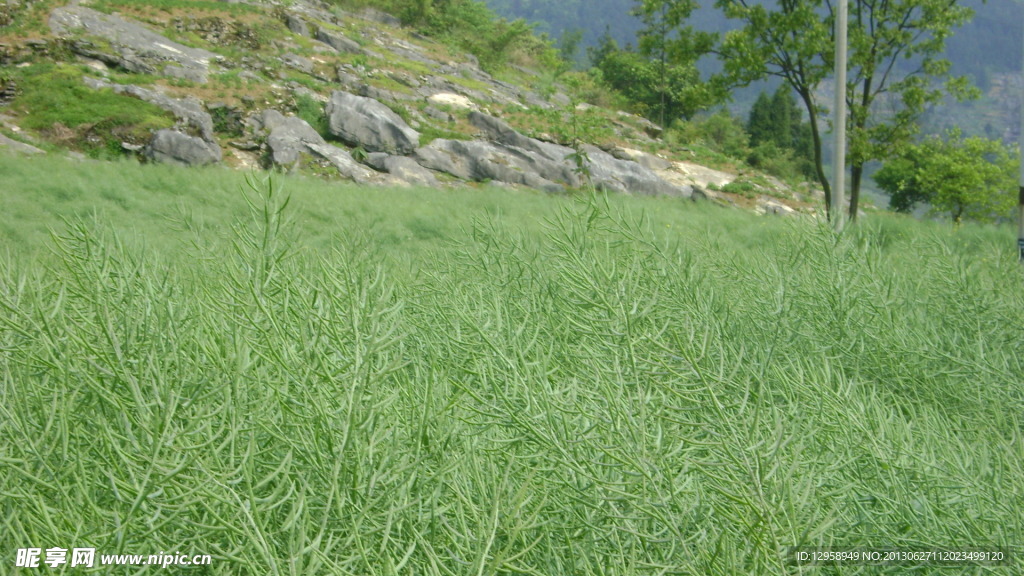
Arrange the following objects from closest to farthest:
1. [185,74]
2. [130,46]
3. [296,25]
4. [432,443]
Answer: [432,443], [185,74], [130,46], [296,25]

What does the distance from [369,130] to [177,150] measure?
6.85 m

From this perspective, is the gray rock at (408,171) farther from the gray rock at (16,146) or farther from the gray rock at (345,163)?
the gray rock at (16,146)

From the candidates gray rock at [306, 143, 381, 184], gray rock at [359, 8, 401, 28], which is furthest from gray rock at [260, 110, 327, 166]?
gray rock at [359, 8, 401, 28]

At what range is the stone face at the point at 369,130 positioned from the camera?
23.8 meters

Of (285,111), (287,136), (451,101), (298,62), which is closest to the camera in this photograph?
(287,136)

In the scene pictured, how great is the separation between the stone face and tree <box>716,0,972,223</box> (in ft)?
31.6

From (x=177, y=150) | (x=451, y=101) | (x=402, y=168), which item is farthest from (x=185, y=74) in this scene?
(x=451, y=101)

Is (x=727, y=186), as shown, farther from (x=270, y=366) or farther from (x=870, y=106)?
(x=270, y=366)

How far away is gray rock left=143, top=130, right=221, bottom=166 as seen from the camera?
1805 cm

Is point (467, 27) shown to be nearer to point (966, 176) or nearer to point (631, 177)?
point (631, 177)

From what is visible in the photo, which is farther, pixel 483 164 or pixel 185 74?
pixel 185 74

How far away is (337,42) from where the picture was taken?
3750cm

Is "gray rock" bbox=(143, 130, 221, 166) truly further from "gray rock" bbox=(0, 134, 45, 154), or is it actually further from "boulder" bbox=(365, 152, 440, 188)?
"boulder" bbox=(365, 152, 440, 188)

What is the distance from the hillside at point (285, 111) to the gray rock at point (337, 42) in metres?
0.07
